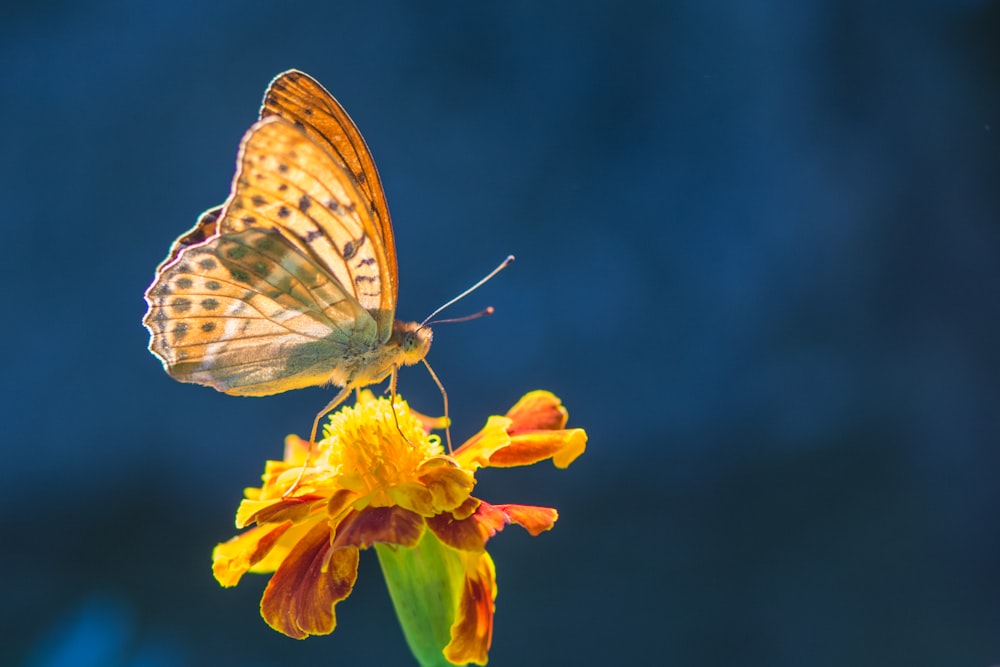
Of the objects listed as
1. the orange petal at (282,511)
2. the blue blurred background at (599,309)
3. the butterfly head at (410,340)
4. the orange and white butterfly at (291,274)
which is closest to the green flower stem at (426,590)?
the orange petal at (282,511)

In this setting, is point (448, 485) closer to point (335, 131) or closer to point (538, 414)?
point (538, 414)

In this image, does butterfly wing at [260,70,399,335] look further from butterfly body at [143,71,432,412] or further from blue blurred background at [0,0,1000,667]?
blue blurred background at [0,0,1000,667]

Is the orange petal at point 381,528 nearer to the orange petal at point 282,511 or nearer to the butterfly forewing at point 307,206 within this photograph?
the orange petal at point 282,511

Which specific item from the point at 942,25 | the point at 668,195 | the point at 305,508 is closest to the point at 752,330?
the point at 668,195

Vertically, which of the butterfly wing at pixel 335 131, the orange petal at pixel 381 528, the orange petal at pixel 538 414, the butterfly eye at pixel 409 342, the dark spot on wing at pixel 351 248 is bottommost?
the orange petal at pixel 381 528

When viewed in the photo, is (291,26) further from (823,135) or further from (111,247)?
(823,135)

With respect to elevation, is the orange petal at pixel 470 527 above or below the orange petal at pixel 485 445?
below

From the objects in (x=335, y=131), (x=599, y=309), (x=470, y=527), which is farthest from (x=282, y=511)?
(x=599, y=309)
